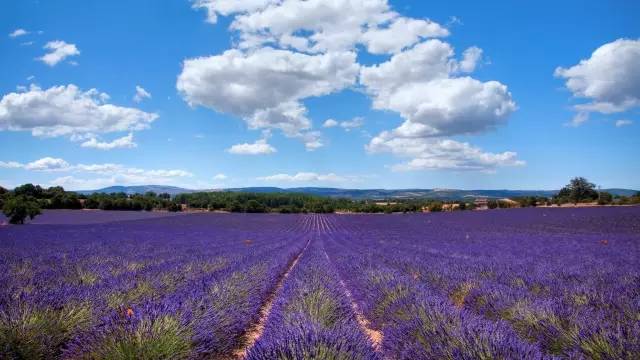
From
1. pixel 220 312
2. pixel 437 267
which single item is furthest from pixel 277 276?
pixel 220 312

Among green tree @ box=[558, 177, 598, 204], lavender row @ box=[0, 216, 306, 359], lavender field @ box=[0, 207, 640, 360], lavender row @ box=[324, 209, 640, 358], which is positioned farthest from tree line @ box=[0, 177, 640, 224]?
lavender row @ box=[0, 216, 306, 359]

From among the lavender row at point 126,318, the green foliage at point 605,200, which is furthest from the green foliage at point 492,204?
the lavender row at point 126,318

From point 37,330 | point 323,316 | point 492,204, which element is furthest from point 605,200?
point 37,330

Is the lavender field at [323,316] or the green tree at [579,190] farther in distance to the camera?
the green tree at [579,190]

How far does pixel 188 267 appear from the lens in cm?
819

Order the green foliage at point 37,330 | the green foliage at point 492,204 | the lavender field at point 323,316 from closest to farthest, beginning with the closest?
the lavender field at point 323,316, the green foliage at point 37,330, the green foliage at point 492,204

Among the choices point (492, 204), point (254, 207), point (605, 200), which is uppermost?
point (605, 200)

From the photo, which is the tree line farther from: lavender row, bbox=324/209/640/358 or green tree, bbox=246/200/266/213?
lavender row, bbox=324/209/640/358

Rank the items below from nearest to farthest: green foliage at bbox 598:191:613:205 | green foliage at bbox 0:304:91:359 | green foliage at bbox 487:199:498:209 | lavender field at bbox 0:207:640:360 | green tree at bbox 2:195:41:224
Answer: lavender field at bbox 0:207:640:360
green foliage at bbox 0:304:91:359
green tree at bbox 2:195:41:224
green foliage at bbox 598:191:613:205
green foliage at bbox 487:199:498:209

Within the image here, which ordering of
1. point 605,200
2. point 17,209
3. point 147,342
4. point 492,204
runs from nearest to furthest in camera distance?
point 147,342
point 17,209
point 605,200
point 492,204

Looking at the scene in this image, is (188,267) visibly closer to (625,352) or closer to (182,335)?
(182,335)

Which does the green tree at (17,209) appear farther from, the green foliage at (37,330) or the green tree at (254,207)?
the green tree at (254,207)

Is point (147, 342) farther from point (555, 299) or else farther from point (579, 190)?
point (579, 190)

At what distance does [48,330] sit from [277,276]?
18.2 ft
